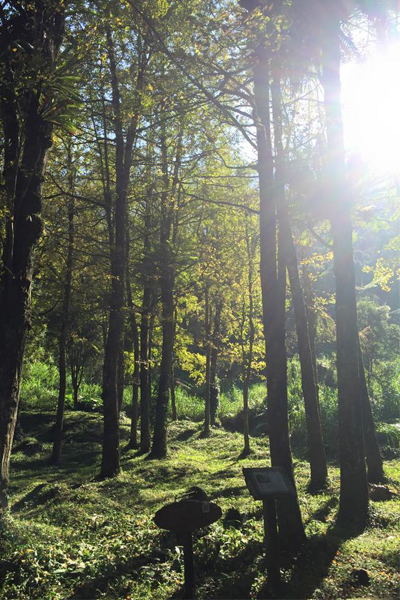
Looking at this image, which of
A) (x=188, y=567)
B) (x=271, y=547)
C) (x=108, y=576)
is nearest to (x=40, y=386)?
(x=108, y=576)

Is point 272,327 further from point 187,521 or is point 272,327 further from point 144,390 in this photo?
point 144,390

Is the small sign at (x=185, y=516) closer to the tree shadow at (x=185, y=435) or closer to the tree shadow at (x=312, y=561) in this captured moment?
the tree shadow at (x=312, y=561)

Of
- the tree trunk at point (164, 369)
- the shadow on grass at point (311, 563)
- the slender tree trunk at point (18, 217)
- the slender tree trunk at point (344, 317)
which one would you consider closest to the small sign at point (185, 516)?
the shadow on grass at point (311, 563)

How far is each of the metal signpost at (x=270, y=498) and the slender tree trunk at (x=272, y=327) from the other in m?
1.25

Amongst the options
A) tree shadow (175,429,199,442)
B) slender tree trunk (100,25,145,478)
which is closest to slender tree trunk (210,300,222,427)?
tree shadow (175,429,199,442)

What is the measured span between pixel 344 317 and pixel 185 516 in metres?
4.79

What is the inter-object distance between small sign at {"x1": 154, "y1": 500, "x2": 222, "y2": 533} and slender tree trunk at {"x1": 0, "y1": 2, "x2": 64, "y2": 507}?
279 centimetres

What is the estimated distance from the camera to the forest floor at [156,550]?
17.3 feet

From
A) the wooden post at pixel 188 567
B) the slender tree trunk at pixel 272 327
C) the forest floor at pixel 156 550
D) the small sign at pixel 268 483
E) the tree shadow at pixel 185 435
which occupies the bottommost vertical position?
the tree shadow at pixel 185 435

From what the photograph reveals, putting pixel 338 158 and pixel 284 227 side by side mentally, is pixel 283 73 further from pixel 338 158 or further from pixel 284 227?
pixel 284 227

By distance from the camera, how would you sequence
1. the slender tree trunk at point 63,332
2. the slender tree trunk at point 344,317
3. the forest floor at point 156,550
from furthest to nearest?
the slender tree trunk at point 63,332 < the slender tree trunk at point 344,317 < the forest floor at point 156,550

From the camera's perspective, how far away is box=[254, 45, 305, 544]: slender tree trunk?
6.48 metres

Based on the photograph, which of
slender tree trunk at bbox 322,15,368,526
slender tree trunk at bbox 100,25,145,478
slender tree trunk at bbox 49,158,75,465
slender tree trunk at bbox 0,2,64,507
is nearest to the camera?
slender tree trunk at bbox 0,2,64,507

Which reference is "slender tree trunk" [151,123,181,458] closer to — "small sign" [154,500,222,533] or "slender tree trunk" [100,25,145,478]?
"slender tree trunk" [100,25,145,478]
